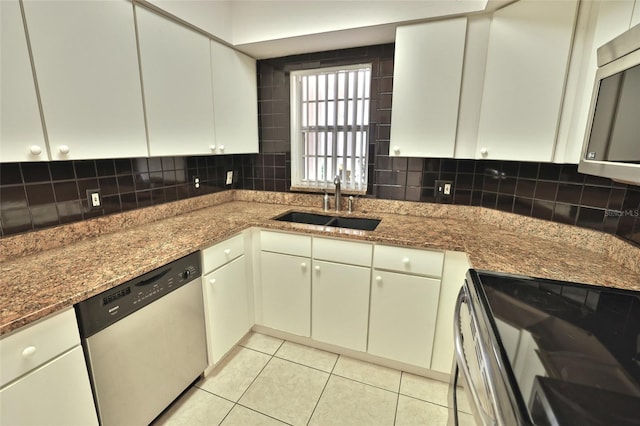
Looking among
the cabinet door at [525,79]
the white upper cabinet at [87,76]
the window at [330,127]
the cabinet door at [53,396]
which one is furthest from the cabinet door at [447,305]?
the white upper cabinet at [87,76]

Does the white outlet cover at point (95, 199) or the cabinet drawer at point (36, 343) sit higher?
the white outlet cover at point (95, 199)

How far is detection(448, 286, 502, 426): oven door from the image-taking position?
2.32 feet

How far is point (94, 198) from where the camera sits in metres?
1.60

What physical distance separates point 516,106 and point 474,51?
0.39 meters

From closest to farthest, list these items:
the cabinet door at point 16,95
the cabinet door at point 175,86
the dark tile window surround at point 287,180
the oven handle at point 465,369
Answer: the oven handle at point 465,369 → the cabinet door at point 16,95 → the dark tile window surround at point 287,180 → the cabinet door at point 175,86

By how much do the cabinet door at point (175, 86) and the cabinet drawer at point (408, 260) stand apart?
1.33 metres

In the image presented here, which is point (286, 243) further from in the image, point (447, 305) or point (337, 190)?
point (447, 305)

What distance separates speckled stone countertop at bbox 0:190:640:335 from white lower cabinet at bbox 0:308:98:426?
68 mm

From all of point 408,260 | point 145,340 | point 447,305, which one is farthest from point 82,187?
point 447,305

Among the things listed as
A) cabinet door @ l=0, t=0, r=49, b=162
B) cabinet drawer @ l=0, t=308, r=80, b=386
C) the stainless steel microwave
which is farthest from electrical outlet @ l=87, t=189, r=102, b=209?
the stainless steel microwave

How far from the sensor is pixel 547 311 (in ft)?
3.07

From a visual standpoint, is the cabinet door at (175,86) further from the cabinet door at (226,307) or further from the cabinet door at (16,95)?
the cabinet door at (226,307)

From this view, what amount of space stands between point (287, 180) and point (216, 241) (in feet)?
3.31

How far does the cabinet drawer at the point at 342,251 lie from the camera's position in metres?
1.71
